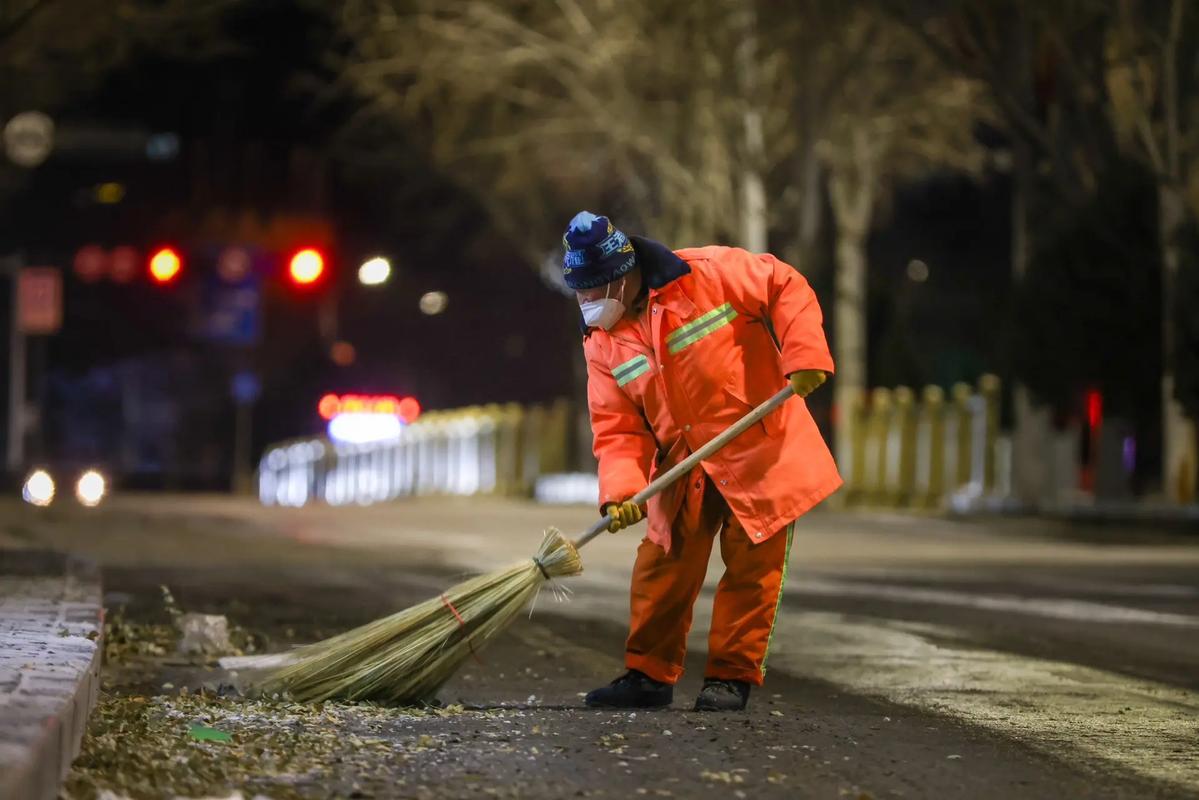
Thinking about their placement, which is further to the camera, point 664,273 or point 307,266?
point 307,266

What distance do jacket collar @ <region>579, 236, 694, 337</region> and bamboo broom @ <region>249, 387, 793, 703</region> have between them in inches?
17.5

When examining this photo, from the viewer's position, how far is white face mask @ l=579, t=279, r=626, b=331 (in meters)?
7.16

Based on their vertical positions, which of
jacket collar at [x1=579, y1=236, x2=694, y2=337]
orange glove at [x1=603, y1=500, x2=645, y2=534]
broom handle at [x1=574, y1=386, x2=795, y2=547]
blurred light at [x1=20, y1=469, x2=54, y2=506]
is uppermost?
jacket collar at [x1=579, y1=236, x2=694, y2=337]

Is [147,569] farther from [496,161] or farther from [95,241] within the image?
[95,241]

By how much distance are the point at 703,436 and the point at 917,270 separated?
49813 mm

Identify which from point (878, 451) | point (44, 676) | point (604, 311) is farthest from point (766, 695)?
point (878, 451)

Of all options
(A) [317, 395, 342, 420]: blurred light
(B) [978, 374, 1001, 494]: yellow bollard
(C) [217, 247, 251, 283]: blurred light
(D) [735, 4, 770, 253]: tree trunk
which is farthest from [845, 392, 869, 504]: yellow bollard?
(A) [317, 395, 342, 420]: blurred light

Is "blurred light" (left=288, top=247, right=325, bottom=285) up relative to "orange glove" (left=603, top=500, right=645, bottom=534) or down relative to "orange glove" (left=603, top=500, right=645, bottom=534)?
up

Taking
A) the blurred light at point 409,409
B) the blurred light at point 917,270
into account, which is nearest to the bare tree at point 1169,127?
the blurred light at point 917,270

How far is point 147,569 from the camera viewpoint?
1395 centimetres

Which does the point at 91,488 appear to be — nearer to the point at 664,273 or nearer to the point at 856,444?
the point at 856,444

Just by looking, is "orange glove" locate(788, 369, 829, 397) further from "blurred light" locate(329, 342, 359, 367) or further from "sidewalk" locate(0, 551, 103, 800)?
"blurred light" locate(329, 342, 359, 367)

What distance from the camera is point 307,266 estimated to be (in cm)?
2270

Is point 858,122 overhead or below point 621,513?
overhead
